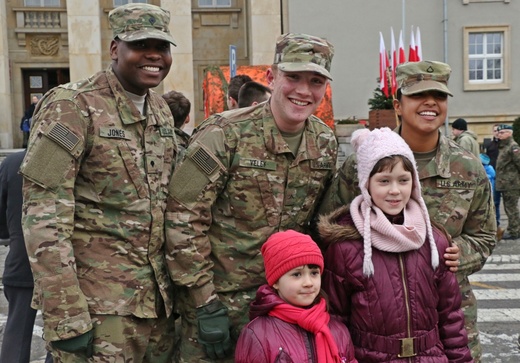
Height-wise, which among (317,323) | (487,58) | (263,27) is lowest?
(317,323)

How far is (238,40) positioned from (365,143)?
78.8 feet

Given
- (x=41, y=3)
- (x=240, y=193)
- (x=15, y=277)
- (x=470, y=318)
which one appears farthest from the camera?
(x=41, y=3)

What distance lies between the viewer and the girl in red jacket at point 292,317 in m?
2.64

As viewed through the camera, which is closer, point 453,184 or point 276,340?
point 276,340

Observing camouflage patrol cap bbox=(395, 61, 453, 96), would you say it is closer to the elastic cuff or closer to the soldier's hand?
the soldier's hand

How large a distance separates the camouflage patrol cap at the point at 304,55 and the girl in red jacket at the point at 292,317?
0.78 metres

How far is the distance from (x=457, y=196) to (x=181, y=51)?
21.4 m

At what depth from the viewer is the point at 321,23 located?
24297 millimetres

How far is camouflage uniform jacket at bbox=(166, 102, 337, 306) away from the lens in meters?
3.01

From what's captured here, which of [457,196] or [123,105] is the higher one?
[123,105]

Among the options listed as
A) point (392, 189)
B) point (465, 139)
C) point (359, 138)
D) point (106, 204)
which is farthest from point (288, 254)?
point (465, 139)

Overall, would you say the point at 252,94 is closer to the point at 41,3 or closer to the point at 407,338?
the point at 407,338

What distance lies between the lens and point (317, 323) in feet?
8.71

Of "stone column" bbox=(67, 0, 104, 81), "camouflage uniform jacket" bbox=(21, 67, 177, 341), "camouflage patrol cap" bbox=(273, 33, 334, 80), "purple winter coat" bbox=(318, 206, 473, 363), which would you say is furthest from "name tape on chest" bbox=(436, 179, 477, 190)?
"stone column" bbox=(67, 0, 104, 81)
